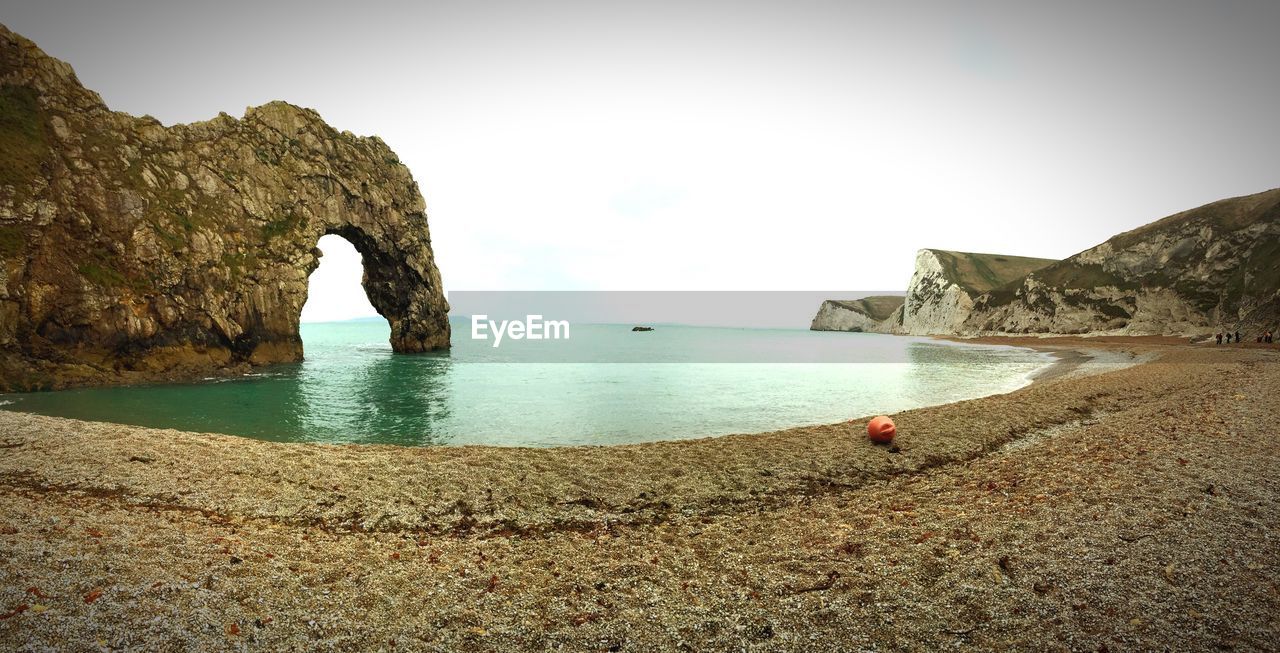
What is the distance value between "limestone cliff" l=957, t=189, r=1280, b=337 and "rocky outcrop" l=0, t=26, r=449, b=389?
101473 millimetres

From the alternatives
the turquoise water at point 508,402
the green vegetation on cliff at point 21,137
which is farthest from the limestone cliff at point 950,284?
the green vegetation on cliff at point 21,137

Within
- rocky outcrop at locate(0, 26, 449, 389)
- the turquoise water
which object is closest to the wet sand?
the turquoise water

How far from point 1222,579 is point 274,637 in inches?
417

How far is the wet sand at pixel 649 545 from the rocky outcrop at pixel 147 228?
2485 cm

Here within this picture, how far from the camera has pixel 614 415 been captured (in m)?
24.4

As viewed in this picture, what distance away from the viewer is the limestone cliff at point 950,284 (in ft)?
409

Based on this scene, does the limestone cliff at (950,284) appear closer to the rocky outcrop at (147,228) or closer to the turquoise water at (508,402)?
the turquoise water at (508,402)

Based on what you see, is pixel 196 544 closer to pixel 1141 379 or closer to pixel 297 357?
pixel 1141 379

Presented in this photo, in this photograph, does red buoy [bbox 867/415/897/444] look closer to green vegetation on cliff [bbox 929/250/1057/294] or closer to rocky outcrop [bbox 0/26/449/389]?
rocky outcrop [bbox 0/26/449/389]

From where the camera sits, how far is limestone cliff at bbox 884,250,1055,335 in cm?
12469

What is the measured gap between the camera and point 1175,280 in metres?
75.8

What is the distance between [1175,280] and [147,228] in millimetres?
126149

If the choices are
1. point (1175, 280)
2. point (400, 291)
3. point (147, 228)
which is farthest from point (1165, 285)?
point (147, 228)

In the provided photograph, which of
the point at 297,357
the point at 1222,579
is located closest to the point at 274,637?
the point at 1222,579
